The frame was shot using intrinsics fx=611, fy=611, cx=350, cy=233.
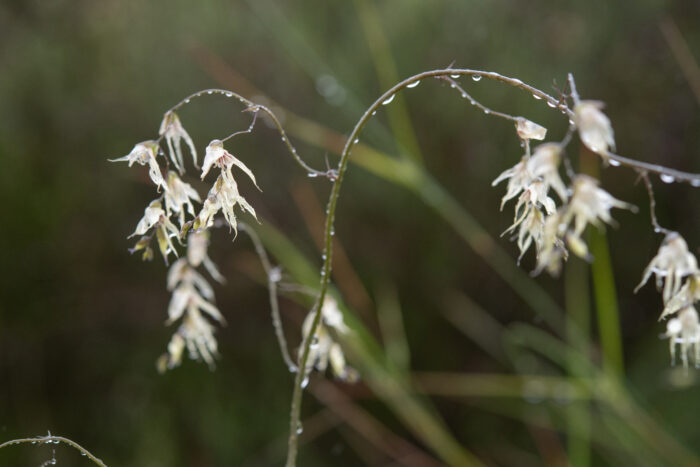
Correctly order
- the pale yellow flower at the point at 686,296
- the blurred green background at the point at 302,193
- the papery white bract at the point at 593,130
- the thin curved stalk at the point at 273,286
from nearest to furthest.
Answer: the papery white bract at the point at 593,130 → the pale yellow flower at the point at 686,296 → the thin curved stalk at the point at 273,286 → the blurred green background at the point at 302,193

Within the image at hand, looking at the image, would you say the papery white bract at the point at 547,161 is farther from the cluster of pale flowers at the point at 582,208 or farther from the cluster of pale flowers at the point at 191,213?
the cluster of pale flowers at the point at 191,213

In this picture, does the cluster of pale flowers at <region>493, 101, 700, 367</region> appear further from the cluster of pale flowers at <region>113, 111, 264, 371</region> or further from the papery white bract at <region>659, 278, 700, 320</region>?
the cluster of pale flowers at <region>113, 111, 264, 371</region>

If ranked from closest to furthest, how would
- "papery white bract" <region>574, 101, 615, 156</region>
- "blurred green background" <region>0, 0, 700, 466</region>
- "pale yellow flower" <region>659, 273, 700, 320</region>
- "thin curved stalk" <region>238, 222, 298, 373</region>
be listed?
"papery white bract" <region>574, 101, 615, 156</region>
"pale yellow flower" <region>659, 273, 700, 320</region>
"thin curved stalk" <region>238, 222, 298, 373</region>
"blurred green background" <region>0, 0, 700, 466</region>

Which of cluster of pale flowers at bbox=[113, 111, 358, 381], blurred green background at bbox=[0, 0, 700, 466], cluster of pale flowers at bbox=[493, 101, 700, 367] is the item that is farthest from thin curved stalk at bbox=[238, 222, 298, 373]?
blurred green background at bbox=[0, 0, 700, 466]

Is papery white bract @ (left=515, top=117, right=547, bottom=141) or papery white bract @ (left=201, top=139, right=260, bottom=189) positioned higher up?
papery white bract @ (left=201, top=139, right=260, bottom=189)

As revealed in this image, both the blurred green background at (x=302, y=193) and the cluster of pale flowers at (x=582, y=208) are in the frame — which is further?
the blurred green background at (x=302, y=193)

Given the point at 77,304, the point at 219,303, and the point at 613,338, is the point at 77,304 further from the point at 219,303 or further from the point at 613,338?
the point at 613,338

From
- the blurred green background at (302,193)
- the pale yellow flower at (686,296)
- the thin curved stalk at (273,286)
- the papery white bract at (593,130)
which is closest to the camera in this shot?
the papery white bract at (593,130)

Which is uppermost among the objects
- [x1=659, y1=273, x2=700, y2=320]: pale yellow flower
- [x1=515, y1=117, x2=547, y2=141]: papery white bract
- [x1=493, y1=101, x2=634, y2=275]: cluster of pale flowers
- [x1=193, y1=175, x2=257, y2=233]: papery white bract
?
[x1=193, y1=175, x2=257, y2=233]: papery white bract

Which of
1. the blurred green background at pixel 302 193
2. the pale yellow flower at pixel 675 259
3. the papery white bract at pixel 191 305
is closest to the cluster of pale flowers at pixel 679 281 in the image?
the pale yellow flower at pixel 675 259
